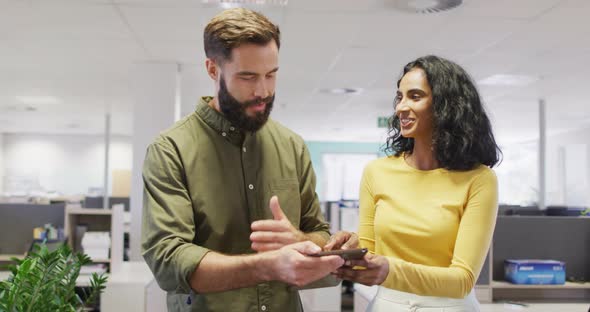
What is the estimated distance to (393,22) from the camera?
3965mm

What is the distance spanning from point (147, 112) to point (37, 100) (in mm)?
3684

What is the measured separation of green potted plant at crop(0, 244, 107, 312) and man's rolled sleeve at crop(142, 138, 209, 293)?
498mm

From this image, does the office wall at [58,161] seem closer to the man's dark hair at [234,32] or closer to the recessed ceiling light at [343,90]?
the recessed ceiling light at [343,90]

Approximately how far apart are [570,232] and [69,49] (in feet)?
14.1

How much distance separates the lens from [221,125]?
1.24m

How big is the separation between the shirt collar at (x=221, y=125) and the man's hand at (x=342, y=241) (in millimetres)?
309

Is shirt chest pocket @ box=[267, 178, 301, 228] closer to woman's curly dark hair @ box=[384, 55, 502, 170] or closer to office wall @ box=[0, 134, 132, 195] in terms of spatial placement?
woman's curly dark hair @ box=[384, 55, 502, 170]

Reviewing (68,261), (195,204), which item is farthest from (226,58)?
(68,261)

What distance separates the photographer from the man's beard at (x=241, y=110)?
3.88 ft

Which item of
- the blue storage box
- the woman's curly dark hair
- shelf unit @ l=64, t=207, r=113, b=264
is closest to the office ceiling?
shelf unit @ l=64, t=207, r=113, b=264

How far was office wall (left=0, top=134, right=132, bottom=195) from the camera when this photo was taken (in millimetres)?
13281

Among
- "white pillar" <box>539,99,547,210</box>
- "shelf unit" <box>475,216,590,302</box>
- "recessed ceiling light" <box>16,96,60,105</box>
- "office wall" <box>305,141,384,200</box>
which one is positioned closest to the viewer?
"shelf unit" <box>475,216,590,302</box>

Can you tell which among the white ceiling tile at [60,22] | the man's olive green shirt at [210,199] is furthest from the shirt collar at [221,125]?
the white ceiling tile at [60,22]

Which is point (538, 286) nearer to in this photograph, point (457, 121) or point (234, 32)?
point (457, 121)
